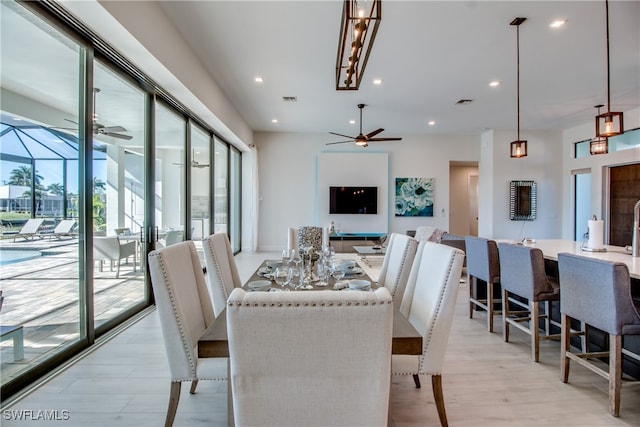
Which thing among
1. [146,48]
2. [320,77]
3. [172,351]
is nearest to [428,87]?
[320,77]

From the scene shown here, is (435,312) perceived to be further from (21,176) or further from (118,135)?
(118,135)

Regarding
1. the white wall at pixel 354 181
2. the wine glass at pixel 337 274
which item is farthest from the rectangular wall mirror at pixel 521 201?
the wine glass at pixel 337 274

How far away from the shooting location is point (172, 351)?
5.17 feet

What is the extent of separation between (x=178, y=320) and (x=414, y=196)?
24.5 ft

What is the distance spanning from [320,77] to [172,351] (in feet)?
13.4

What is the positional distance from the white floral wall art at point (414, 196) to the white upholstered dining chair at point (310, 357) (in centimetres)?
753

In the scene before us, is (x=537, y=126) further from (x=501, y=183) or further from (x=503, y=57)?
(x=503, y=57)

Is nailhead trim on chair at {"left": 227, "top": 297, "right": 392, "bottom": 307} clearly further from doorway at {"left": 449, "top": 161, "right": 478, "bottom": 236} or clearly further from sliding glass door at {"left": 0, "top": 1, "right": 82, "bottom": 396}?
doorway at {"left": 449, "top": 161, "right": 478, "bottom": 236}

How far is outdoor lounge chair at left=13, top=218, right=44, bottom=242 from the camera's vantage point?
2.15 metres

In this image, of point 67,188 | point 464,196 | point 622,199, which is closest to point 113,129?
point 67,188

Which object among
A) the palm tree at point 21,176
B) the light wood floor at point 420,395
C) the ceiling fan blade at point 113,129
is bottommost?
the light wood floor at point 420,395

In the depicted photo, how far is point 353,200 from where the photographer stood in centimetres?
800

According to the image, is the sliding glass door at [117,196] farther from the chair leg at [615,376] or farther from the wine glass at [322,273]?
the chair leg at [615,376]

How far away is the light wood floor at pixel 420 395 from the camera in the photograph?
1.82m
